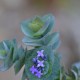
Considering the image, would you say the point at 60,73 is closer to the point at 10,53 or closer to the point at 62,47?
the point at 10,53

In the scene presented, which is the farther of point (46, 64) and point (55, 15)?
point (55, 15)

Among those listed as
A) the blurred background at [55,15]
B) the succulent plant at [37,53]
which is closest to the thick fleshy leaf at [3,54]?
the succulent plant at [37,53]

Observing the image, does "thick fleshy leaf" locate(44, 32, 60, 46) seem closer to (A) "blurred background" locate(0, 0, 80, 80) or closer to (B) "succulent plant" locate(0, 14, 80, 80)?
(B) "succulent plant" locate(0, 14, 80, 80)

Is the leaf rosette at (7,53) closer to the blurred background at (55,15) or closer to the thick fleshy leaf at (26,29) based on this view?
the thick fleshy leaf at (26,29)

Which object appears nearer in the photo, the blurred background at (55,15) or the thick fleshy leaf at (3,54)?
the thick fleshy leaf at (3,54)

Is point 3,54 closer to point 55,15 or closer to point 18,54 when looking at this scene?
point 18,54

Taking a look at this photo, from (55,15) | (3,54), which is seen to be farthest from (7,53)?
(55,15)
